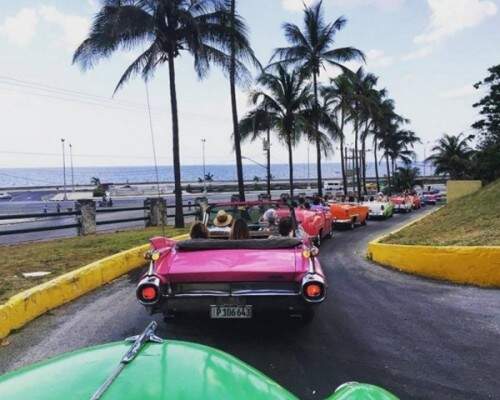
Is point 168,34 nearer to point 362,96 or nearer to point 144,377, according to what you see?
point 144,377

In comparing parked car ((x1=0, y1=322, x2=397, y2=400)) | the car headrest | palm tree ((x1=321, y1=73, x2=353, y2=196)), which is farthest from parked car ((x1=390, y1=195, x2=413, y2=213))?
parked car ((x1=0, y1=322, x2=397, y2=400))

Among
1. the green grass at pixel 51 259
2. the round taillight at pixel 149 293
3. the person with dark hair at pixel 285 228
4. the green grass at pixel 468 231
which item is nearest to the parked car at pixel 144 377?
the round taillight at pixel 149 293

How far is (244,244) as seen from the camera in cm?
561

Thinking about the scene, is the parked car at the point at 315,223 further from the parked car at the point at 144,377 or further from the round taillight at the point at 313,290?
the parked car at the point at 144,377

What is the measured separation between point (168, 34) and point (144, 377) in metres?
19.1

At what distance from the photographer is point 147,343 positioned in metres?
2.05

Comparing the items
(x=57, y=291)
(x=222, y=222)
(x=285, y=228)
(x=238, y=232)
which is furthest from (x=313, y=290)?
(x=57, y=291)

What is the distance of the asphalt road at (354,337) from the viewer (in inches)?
158

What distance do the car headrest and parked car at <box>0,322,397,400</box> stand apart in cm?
345

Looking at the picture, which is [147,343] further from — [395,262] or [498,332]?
[395,262]

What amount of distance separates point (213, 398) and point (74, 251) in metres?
10.4

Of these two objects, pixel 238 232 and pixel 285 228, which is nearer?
pixel 238 232

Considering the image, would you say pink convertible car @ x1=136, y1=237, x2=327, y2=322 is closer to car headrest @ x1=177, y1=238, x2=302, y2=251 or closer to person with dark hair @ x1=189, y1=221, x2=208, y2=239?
car headrest @ x1=177, y1=238, x2=302, y2=251

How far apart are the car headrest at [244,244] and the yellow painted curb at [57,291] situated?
200cm
